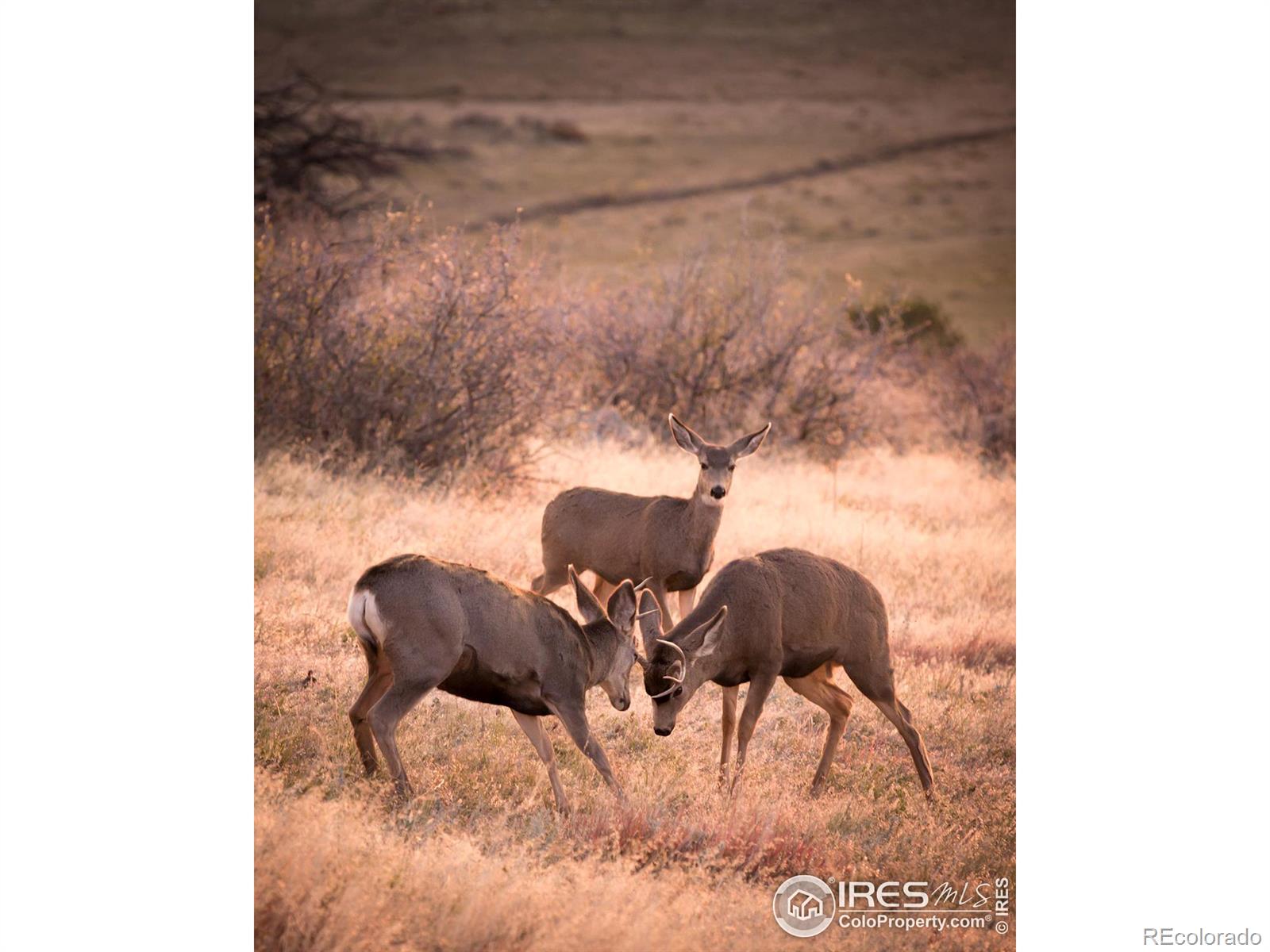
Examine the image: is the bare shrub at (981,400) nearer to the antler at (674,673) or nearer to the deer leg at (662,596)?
the deer leg at (662,596)

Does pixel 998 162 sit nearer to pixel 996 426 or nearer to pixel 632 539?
pixel 632 539

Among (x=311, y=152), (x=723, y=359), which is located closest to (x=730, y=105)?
(x=723, y=359)

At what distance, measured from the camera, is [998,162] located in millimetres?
11797

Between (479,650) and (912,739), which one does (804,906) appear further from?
(479,650)

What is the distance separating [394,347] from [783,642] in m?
6.79

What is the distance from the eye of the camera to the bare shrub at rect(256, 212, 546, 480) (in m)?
13.3

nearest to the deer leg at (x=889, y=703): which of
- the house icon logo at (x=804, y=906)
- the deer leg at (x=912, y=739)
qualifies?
the deer leg at (x=912, y=739)

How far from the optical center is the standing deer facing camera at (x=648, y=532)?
10383 millimetres

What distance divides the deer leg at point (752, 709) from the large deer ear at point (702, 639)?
52 centimetres

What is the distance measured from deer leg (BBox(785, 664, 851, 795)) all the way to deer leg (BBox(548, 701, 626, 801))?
1.50 meters

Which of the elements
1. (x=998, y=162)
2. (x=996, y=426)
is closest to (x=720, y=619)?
(x=998, y=162)

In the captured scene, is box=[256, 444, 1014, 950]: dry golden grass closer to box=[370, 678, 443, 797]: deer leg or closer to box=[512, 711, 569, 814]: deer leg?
box=[512, 711, 569, 814]: deer leg
